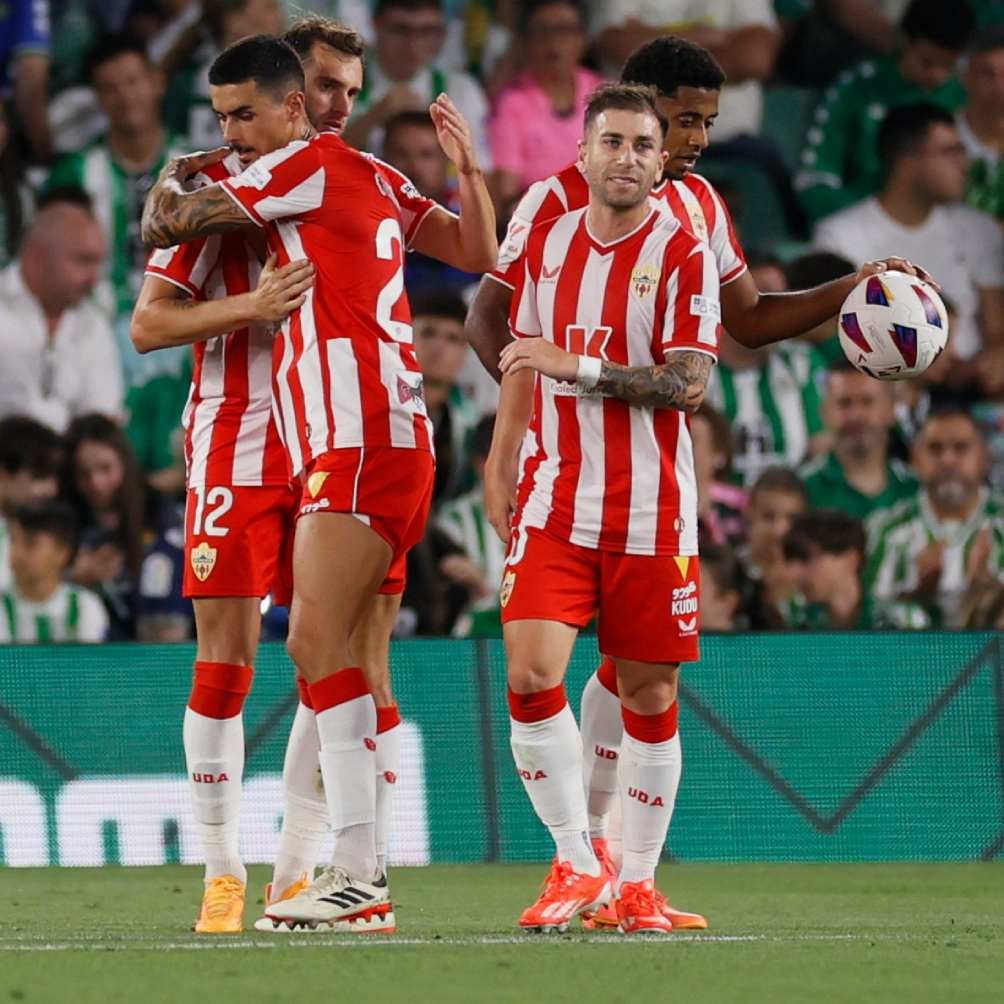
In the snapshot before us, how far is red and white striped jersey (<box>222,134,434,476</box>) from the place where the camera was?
5188mm

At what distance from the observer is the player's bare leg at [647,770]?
→ 545 centimetres

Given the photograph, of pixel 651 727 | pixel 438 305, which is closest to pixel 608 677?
pixel 651 727

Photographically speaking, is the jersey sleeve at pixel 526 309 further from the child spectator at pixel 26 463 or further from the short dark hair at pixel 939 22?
the short dark hair at pixel 939 22

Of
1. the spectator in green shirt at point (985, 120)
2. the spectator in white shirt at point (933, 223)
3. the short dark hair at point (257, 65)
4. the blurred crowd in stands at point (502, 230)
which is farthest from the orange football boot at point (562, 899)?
the spectator in green shirt at point (985, 120)

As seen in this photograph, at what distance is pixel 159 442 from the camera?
10641 millimetres

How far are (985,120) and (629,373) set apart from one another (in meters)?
7.07

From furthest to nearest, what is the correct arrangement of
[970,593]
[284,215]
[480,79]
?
[480,79] → [970,593] → [284,215]

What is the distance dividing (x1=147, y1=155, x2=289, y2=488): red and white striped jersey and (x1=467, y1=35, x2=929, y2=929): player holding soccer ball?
728 mm

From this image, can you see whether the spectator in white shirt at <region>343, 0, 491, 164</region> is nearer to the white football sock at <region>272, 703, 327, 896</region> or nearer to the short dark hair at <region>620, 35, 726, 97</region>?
the short dark hair at <region>620, 35, 726, 97</region>

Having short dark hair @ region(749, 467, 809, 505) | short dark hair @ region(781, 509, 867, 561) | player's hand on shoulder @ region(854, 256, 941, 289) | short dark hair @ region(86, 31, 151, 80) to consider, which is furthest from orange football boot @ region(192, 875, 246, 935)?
→ short dark hair @ region(86, 31, 151, 80)

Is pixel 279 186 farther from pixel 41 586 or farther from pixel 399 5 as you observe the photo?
pixel 399 5

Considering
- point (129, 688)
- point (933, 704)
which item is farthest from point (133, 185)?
point (933, 704)

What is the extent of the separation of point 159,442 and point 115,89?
1.99m

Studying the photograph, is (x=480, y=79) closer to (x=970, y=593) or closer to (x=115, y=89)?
(x=115, y=89)
